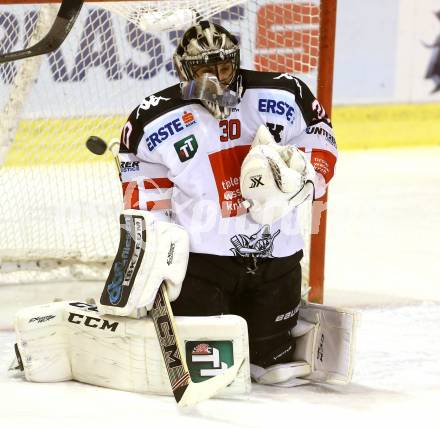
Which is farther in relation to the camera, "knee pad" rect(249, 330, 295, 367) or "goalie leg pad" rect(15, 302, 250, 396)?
"knee pad" rect(249, 330, 295, 367)

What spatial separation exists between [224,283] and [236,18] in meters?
1.40

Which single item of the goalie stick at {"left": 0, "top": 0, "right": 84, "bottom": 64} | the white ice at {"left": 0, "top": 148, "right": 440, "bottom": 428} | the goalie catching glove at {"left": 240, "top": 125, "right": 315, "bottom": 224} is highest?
the goalie stick at {"left": 0, "top": 0, "right": 84, "bottom": 64}

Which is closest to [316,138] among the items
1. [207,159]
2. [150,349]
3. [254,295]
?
[207,159]

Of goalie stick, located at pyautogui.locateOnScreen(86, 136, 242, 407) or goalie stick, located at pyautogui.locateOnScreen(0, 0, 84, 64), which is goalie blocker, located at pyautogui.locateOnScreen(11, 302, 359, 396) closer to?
goalie stick, located at pyautogui.locateOnScreen(86, 136, 242, 407)

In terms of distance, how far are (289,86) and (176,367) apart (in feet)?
2.36

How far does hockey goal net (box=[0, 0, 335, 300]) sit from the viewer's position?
333 centimetres

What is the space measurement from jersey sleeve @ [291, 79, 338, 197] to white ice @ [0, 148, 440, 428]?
0.51 metres

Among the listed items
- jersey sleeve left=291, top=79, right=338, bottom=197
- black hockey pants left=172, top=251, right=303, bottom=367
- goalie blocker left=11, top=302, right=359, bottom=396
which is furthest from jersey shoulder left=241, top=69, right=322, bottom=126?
goalie blocker left=11, top=302, right=359, bottom=396

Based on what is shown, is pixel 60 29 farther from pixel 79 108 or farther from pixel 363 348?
pixel 79 108

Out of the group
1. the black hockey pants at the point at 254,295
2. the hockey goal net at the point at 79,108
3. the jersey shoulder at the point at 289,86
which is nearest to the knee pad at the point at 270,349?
the black hockey pants at the point at 254,295

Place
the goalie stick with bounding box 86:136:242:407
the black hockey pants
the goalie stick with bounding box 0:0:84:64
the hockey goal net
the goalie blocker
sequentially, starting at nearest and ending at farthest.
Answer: the goalie stick with bounding box 0:0:84:64 → the goalie stick with bounding box 86:136:242:407 → the goalie blocker → the black hockey pants → the hockey goal net

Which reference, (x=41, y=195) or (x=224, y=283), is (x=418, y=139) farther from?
(x=224, y=283)

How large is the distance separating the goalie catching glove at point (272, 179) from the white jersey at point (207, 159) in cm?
9

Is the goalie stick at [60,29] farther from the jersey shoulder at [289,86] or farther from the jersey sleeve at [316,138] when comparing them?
the jersey sleeve at [316,138]
